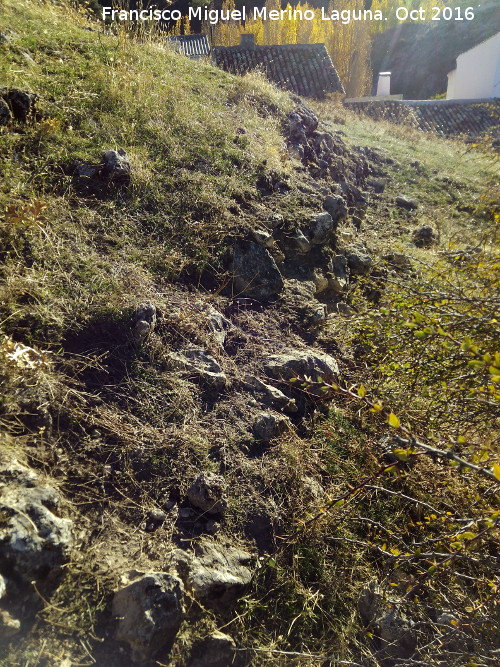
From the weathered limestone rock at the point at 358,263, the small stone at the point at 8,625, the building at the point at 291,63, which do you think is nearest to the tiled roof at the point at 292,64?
the building at the point at 291,63

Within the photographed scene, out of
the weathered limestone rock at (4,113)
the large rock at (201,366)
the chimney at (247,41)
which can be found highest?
the chimney at (247,41)

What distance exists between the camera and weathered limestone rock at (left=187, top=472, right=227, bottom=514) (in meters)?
2.91

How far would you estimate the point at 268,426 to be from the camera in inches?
137

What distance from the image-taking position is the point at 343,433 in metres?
3.74

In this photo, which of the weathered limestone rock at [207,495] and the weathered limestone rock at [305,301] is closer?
the weathered limestone rock at [207,495]

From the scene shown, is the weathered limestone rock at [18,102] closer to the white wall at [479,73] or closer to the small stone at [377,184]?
the small stone at [377,184]

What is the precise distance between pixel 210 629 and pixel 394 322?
2.01 m

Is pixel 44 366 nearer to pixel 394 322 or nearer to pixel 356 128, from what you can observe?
pixel 394 322

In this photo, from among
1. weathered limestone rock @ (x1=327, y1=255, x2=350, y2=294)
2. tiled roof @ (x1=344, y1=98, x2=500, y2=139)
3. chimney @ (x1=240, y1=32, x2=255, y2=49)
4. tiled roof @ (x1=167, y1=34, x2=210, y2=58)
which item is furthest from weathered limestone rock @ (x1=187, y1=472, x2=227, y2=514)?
tiled roof @ (x1=167, y1=34, x2=210, y2=58)

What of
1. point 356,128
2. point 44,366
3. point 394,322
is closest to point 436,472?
point 394,322

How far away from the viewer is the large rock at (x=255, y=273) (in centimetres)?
453

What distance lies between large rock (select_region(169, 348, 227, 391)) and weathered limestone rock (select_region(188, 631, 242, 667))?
1488mm

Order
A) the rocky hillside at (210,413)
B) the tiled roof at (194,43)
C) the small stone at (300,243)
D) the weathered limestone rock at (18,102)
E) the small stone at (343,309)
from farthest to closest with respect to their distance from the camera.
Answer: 1. the tiled roof at (194,43)
2. the small stone at (300,243)
3. the small stone at (343,309)
4. the weathered limestone rock at (18,102)
5. the rocky hillside at (210,413)

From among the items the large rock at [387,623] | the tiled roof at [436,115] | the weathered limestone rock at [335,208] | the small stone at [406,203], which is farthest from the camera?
the tiled roof at [436,115]
